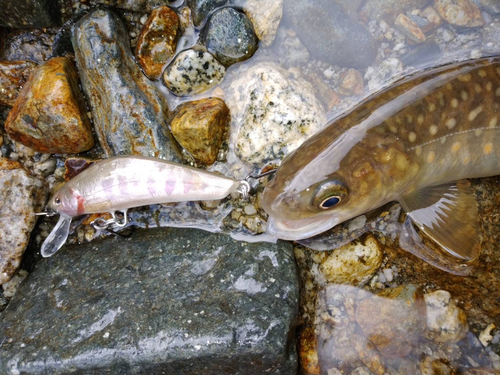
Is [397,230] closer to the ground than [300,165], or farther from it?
closer to the ground

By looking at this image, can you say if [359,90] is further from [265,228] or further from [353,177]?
[265,228]

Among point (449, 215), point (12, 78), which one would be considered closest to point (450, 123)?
point (449, 215)

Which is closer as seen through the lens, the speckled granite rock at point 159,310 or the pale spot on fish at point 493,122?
the speckled granite rock at point 159,310

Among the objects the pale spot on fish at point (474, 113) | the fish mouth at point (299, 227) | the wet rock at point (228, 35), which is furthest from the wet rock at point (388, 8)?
the fish mouth at point (299, 227)

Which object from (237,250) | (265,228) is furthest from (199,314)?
(265,228)

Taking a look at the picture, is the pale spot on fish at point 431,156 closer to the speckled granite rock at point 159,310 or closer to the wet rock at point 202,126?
the speckled granite rock at point 159,310

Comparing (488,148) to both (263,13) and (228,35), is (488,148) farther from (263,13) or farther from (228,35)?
(228,35)
